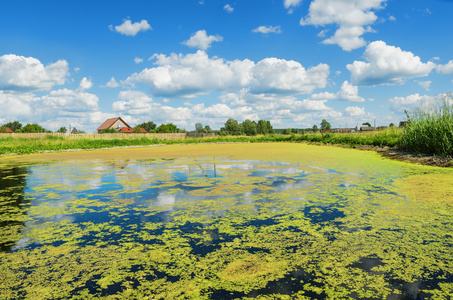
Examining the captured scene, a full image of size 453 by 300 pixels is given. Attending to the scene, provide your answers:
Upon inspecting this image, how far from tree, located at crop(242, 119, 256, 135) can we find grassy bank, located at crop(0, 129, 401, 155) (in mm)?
50136

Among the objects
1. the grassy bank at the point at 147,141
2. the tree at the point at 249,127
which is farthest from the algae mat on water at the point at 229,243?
the tree at the point at 249,127

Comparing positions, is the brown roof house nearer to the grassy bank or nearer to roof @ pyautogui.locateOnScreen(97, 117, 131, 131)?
roof @ pyautogui.locateOnScreen(97, 117, 131, 131)

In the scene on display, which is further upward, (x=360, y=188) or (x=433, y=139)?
(x=433, y=139)

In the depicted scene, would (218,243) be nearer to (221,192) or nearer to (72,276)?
(72,276)

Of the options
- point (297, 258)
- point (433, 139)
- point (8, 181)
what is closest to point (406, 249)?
point (297, 258)

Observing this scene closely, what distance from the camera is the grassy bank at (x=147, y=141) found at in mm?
17031

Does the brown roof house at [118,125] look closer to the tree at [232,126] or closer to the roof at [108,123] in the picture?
the roof at [108,123]

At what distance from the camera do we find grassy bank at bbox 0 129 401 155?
1703 centimetres

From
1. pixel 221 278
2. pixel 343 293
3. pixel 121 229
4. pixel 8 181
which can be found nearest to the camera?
pixel 343 293

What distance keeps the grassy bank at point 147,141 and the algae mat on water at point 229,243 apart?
490 inches

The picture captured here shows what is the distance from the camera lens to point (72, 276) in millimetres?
2264

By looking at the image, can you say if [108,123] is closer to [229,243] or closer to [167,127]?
[167,127]

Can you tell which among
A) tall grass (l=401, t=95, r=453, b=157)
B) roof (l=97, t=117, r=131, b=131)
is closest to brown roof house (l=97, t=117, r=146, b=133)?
roof (l=97, t=117, r=131, b=131)

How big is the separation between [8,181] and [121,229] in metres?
5.35
